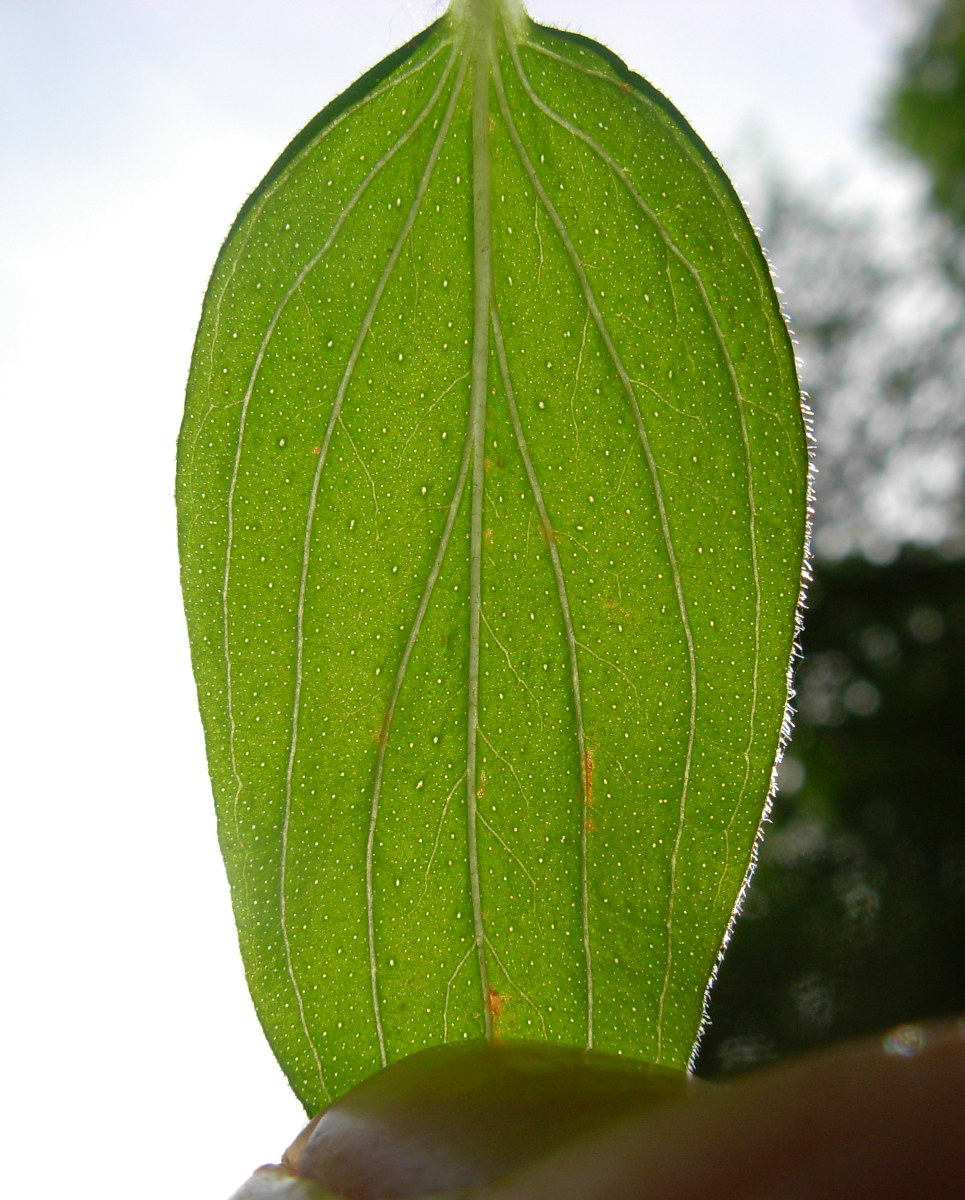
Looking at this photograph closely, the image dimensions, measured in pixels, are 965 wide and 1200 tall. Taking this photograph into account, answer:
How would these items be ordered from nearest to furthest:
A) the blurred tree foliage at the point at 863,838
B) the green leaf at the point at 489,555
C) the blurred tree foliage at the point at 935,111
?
the green leaf at the point at 489,555 → the blurred tree foliage at the point at 863,838 → the blurred tree foliage at the point at 935,111

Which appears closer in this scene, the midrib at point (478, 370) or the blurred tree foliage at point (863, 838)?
the midrib at point (478, 370)

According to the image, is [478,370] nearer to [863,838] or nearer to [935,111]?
[863,838]

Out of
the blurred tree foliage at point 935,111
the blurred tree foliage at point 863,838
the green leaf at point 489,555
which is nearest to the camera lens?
the green leaf at point 489,555

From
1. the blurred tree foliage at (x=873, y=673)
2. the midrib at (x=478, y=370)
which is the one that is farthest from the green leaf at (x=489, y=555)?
the blurred tree foliage at (x=873, y=673)

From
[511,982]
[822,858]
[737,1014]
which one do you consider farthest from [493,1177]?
[822,858]

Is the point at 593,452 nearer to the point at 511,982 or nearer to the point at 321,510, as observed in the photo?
the point at 321,510

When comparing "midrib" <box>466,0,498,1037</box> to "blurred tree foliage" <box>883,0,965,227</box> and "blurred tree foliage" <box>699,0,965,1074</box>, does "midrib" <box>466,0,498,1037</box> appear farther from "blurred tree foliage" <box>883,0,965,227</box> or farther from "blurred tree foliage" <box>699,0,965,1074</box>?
"blurred tree foliage" <box>883,0,965,227</box>

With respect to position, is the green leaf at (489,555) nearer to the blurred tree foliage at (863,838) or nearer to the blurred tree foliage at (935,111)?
the blurred tree foliage at (863,838)
